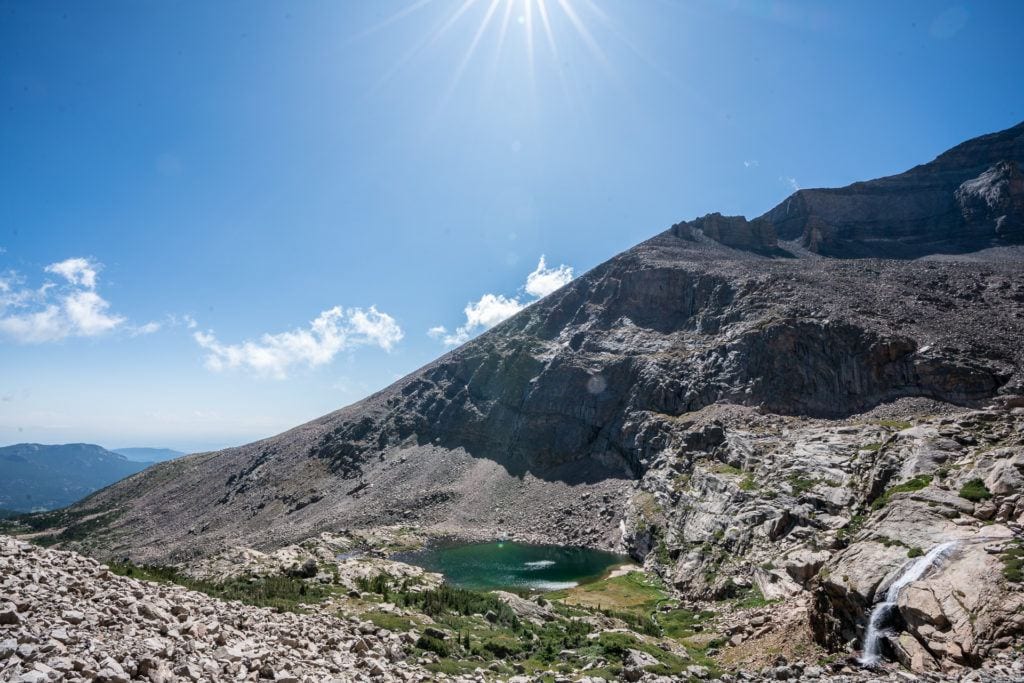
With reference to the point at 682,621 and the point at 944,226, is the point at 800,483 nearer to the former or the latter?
the point at 682,621

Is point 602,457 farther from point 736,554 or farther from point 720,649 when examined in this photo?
point 720,649

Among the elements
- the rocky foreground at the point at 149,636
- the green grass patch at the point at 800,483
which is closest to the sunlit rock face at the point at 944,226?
the green grass patch at the point at 800,483

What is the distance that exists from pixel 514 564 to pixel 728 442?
33.0 m

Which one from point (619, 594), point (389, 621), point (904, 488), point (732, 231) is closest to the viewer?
point (389, 621)

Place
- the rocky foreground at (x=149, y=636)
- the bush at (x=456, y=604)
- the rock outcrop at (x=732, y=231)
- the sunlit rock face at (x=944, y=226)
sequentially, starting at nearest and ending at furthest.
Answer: the rocky foreground at (x=149, y=636) < the bush at (x=456, y=604) < the sunlit rock face at (x=944, y=226) < the rock outcrop at (x=732, y=231)

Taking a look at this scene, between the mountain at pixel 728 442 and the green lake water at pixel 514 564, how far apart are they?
606 centimetres

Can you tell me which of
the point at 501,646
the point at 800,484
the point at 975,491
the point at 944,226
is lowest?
the point at 800,484

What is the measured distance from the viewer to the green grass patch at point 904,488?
2888cm

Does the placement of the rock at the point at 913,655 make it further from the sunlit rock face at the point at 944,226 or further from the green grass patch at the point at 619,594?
the sunlit rock face at the point at 944,226

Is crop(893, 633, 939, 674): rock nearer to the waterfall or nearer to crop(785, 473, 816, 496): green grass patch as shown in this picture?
the waterfall

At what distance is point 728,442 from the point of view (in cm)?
6794

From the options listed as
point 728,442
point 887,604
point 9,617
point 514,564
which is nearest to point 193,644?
point 9,617

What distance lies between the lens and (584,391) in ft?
382

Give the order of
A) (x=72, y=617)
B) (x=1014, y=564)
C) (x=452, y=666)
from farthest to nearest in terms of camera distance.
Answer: (x=452, y=666), (x=1014, y=564), (x=72, y=617)
